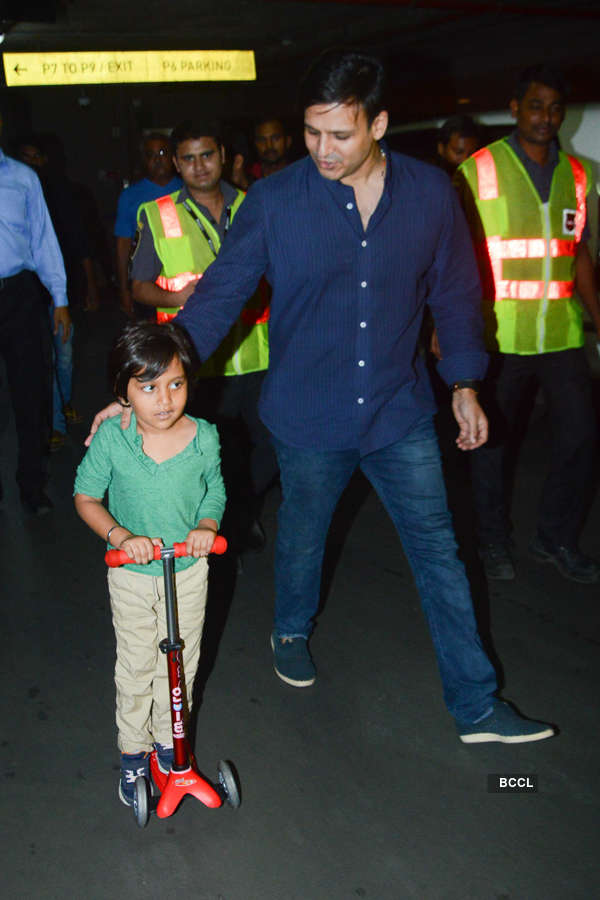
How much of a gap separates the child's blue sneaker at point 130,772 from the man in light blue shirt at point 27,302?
9.11 feet

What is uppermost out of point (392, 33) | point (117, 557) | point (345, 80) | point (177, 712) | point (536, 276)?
point (392, 33)

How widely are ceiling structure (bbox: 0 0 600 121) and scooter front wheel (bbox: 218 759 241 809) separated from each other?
21.5ft

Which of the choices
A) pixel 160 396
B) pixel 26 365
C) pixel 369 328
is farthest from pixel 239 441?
pixel 160 396

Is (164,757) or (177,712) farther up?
(177,712)

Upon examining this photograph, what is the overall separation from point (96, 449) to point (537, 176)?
2.51 m

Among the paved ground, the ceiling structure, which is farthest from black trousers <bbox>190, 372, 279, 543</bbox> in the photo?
the ceiling structure

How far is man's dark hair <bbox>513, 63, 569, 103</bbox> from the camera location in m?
3.86

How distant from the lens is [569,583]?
4113mm

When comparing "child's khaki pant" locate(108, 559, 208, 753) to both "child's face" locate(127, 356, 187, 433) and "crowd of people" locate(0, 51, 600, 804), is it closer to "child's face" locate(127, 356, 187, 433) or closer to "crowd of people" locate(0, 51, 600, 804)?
"crowd of people" locate(0, 51, 600, 804)

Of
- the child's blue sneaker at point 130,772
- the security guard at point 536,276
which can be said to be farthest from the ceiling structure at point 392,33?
the child's blue sneaker at point 130,772

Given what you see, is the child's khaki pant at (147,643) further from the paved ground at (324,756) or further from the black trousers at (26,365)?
the black trousers at (26,365)

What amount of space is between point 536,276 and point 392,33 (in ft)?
36.7

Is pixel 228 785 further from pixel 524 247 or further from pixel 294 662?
pixel 524 247

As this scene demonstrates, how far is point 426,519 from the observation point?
2838 mm
